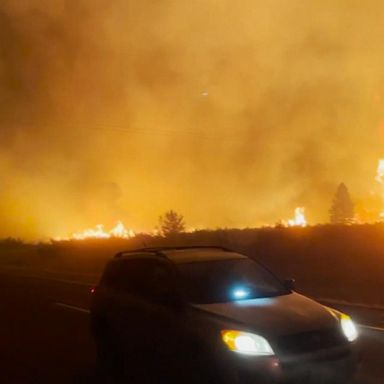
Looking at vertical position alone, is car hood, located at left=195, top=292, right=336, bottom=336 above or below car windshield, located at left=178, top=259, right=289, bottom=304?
below

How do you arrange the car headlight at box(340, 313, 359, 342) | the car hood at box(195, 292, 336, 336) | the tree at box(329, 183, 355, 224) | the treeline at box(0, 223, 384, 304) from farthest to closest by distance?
the tree at box(329, 183, 355, 224), the treeline at box(0, 223, 384, 304), the car headlight at box(340, 313, 359, 342), the car hood at box(195, 292, 336, 336)

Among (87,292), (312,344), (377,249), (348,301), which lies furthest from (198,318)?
(377,249)

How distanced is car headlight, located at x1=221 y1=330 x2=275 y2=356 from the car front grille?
0.11 metres

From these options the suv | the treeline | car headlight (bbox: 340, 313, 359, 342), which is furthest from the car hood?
the treeline

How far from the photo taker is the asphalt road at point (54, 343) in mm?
7668

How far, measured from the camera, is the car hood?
5.84 meters

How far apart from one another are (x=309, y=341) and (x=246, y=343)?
22.8 inches

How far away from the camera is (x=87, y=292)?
61.4 feet

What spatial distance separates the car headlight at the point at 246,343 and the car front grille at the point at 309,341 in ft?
0.35

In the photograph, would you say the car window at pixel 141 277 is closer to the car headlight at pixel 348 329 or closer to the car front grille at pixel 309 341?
the car front grille at pixel 309 341

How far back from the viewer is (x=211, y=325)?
19.6 ft

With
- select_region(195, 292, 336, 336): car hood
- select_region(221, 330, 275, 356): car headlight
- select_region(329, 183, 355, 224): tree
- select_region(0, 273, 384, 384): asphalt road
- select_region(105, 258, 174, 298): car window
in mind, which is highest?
select_region(329, 183, 355, 224): tree

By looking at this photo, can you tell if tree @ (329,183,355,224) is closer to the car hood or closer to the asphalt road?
the asphalt road

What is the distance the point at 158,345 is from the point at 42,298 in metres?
11.0
